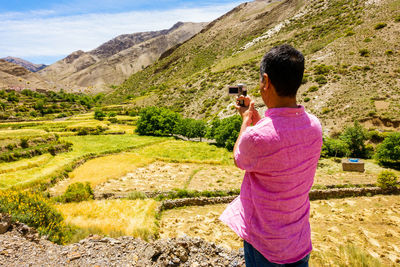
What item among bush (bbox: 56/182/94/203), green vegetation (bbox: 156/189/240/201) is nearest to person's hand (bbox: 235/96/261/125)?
green vegetation (bbox: 156/189/240/201)

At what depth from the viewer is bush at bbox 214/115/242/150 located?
3635cm

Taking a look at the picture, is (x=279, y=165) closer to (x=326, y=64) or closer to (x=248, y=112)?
(x=248, y=112)

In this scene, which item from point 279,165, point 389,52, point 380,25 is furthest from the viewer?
point 380,25

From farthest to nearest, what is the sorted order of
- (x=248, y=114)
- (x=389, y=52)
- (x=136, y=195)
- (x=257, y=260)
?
(x=389, y=52), (x=136, y=195), (x=248, y=114), (x=257, y=260)

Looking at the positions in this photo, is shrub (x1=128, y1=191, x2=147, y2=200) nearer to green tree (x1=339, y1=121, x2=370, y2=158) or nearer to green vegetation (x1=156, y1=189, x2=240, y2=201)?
green vegetation (x1=156, y1=189, x2=240, y2=201)

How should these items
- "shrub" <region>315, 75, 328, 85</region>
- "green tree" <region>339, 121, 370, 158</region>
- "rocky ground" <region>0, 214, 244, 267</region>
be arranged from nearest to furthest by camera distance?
1. "rocky ground" <region>0, 214, 244, 267</region>
2. "green tree" <region>339, 121, 370, 158</region>
3. "shrub" <region>315, 75, 328, 85</region>

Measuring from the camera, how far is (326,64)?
4925 cm

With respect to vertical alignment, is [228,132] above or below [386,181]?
above

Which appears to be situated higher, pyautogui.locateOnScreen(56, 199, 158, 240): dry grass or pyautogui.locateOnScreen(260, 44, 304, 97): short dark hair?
pyautogui.locateOnScreen(260, 44, 304, 97): short dark hair

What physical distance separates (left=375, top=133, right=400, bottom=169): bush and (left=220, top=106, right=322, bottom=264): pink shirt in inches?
1156

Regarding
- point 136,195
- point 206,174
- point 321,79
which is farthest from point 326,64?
point 136,195

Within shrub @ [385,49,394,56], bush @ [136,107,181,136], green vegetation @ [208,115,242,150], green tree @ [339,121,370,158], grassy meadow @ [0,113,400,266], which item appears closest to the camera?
grassy meadow @ [0,113,400,266]

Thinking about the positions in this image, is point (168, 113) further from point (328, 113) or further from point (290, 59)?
point (290, 59)

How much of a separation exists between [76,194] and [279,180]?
1833cm
